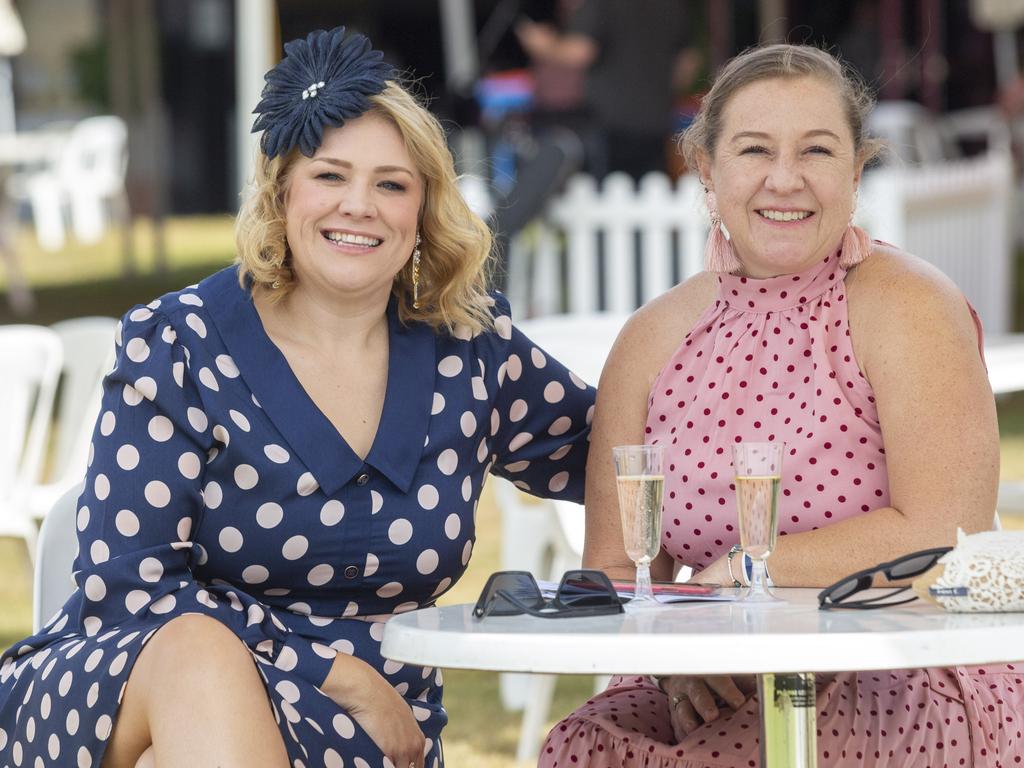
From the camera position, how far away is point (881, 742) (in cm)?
240

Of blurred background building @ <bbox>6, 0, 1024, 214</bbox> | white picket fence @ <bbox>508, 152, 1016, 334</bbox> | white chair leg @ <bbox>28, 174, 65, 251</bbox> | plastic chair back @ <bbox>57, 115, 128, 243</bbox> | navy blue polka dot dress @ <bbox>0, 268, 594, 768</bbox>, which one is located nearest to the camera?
navy blue polka dot dress @ <bbox>0, 268, 594, 768</bbox>

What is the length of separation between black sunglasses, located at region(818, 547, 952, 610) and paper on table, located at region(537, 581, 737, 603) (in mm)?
173

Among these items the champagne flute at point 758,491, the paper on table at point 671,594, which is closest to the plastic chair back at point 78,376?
the paper on table at point 671,594

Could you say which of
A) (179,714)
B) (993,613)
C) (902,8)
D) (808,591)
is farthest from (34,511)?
(902,8)

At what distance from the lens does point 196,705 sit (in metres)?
2.27

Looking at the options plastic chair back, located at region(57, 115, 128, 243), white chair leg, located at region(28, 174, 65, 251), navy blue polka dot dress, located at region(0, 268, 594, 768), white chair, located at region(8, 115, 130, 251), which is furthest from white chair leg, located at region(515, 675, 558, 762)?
white chair leg, located at region(28, 174, 65, 251)

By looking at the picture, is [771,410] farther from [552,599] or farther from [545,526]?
[545,526]

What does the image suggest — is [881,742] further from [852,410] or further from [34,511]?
[34,511]

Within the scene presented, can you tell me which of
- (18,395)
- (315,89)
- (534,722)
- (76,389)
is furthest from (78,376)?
(315,89)

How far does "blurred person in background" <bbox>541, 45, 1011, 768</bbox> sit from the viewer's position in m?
2.44

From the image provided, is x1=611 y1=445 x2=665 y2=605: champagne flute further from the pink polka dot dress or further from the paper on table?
the pink polka dot dress

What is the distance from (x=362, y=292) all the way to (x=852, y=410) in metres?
0.85

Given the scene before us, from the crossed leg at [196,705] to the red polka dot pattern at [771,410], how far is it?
78 centimetres

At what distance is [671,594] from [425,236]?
3.08ft
